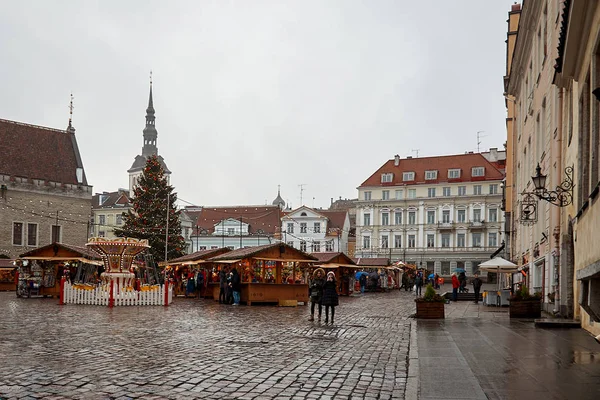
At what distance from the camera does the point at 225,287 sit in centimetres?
3381

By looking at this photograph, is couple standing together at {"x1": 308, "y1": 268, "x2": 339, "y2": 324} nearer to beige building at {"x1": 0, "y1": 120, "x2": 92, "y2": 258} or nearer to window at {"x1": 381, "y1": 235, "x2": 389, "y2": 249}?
beige building at {"x1": 0, "y1": 120, "x2": 92, "y2": 258}

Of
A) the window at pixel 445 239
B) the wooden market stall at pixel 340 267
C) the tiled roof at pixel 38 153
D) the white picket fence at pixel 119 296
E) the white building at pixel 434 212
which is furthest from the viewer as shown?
the window at pixel 445 239

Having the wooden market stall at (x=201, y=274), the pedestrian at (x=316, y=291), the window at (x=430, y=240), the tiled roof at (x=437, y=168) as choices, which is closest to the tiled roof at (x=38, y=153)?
the wooden market stall at (x=201, y=274)

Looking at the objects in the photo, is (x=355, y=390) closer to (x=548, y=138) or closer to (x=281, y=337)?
(x=281, y=337)

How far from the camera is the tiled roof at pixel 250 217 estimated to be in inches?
4112

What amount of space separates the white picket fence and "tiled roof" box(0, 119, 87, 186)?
39466mm

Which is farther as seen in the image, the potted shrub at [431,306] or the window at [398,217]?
the window at [398,217]

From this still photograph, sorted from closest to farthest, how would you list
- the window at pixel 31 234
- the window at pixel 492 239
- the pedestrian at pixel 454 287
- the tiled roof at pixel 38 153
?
1. the pedestrian at pixel 454 287
2. the window at pixel 31 234
3. the tiled roof at pixel 38 153
4. the window at pixel 492 239

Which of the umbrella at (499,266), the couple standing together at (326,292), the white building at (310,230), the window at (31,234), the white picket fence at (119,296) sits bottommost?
the white picket fence at (119,296)

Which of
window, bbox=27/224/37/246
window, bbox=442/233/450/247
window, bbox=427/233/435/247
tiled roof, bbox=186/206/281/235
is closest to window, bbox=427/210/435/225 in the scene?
window, bbox=427/233/435/247

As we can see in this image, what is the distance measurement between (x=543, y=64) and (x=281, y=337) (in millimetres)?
15372

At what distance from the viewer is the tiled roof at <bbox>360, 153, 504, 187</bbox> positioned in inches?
3644

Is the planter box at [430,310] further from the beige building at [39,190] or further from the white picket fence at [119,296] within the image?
the beige building at [39,190]

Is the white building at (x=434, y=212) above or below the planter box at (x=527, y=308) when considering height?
above
